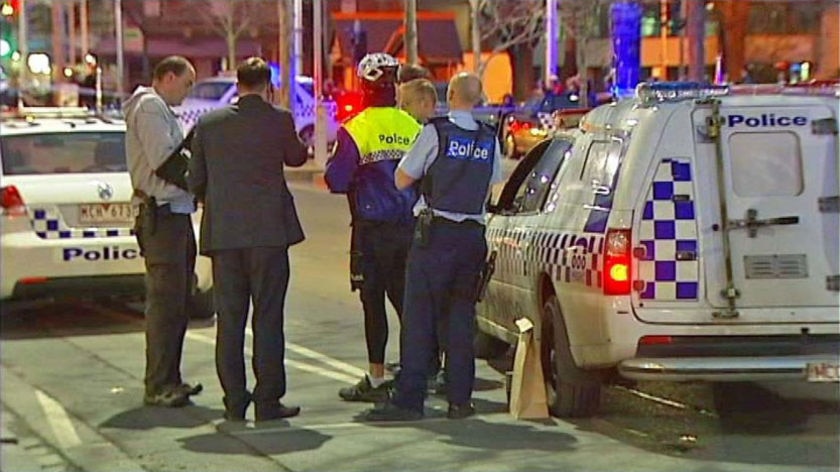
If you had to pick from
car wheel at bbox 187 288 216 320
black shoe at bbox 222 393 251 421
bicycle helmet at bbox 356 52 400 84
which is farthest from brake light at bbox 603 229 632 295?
car wheel at bbox 187 288 216 320

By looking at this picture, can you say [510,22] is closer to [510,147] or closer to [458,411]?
[510,147]

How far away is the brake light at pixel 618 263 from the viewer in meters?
6.75

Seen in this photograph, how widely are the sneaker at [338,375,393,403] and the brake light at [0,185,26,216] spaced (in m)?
3.25

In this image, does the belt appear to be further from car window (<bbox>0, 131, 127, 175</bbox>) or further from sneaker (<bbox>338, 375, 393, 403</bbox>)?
car window (<bbox>0, 131, 127, 175</bbox>)

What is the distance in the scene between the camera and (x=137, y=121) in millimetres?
7766

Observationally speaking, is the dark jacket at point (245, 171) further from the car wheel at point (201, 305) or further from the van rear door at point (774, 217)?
the car wheel at point (201, 305)

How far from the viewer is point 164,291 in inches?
307

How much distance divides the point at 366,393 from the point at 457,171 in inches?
59.9

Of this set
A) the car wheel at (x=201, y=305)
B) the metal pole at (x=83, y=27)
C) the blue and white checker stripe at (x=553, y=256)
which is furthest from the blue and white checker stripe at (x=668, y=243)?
the metal pole at (x=83, y=27)

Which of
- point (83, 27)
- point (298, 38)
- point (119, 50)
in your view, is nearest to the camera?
point (298, 38)

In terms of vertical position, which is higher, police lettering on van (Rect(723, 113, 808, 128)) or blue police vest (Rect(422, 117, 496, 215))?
police lettering on van (Rect(723, 113, 808, 128))

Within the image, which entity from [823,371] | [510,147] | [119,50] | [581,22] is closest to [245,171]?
[823,371]

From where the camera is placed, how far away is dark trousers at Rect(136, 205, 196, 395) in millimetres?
7785

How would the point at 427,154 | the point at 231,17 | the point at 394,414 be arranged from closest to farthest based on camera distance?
the point at 427,154 → the point at 394,414 → the point at 231,17
